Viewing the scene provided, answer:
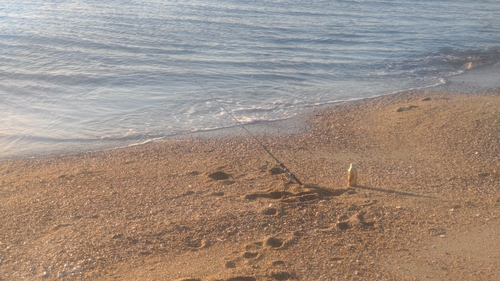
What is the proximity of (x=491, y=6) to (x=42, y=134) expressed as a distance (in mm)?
15161

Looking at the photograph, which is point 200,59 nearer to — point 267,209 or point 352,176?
point 352,176

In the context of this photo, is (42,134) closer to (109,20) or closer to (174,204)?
(174,204)

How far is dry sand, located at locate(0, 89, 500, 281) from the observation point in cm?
454

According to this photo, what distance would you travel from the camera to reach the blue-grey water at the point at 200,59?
29.0ft

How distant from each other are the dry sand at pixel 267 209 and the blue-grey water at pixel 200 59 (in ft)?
3.90

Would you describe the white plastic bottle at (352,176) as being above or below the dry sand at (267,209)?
above

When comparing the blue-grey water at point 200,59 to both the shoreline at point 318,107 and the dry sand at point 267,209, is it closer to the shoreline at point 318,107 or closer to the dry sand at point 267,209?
the shoreline at point 318,107

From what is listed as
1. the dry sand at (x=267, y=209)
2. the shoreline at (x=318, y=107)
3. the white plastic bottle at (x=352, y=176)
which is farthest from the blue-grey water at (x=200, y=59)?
the white plastic bottle at (x=352, y=176)

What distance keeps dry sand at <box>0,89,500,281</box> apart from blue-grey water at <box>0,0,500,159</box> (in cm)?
119

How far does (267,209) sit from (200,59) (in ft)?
23.6

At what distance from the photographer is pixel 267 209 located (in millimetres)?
5434

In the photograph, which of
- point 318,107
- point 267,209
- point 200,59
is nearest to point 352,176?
point 267,209

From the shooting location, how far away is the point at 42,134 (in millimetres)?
8234

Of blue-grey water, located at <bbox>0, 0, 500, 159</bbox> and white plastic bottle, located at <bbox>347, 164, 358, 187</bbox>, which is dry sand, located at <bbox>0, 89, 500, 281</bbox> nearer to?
white plastic bottle, located at <bbox>347, 164, 358, 187</bbox>
